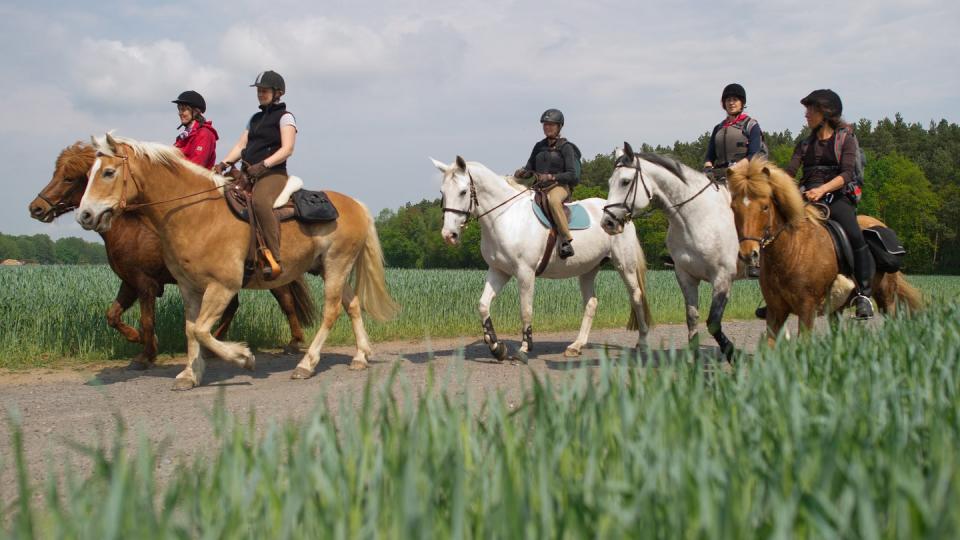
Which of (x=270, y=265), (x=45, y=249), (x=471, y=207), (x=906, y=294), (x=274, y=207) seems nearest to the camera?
(x=270, y=265)

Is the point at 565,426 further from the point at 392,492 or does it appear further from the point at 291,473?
the point at 291,473

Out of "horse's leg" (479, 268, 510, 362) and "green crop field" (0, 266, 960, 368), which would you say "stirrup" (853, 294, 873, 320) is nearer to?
"green crop field" (0, 266, 960, 368)

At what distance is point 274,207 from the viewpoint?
27.0ft

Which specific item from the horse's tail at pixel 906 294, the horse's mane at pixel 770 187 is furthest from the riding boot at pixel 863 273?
the horse's tail at pixel 906 294

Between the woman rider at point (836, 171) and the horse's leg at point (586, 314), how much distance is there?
366cm

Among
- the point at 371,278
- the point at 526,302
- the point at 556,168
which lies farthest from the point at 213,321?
the point at 556,168

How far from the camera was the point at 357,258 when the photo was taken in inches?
379

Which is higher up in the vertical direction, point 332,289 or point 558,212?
point 558,212

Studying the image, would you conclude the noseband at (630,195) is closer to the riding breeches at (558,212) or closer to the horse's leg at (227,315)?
the riding breeches at (558,212)

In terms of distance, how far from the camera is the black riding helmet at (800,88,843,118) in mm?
7294

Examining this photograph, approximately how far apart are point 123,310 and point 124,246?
2.91 ft

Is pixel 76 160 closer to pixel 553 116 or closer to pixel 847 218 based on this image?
pixel 553 116

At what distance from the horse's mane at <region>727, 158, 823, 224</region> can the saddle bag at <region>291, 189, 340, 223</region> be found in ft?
14.1

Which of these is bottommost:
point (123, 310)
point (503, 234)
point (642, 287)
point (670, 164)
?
point (123, 310)
